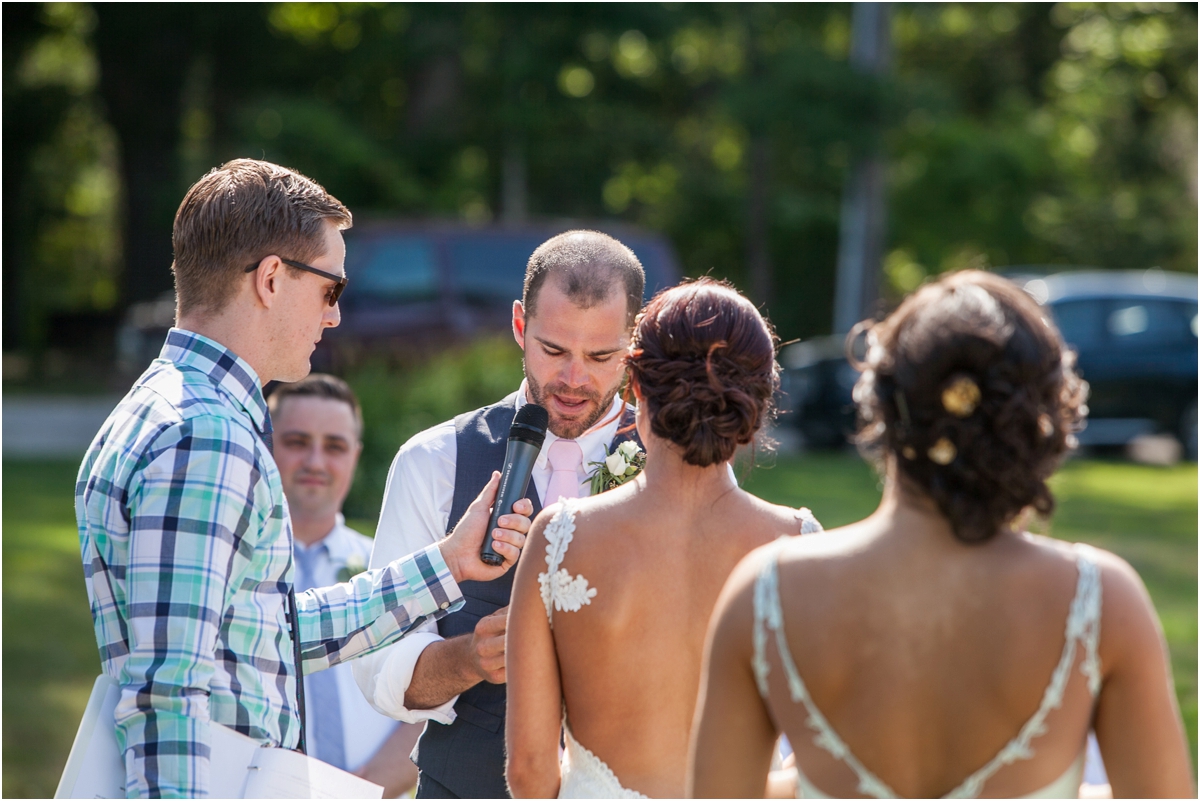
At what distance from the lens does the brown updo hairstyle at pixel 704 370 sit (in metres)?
2.15

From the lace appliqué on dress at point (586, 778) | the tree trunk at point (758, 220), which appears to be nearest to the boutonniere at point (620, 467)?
the lace appliqué on dress at point (586, 778)

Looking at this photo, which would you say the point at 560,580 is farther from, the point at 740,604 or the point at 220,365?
the point at 220,365

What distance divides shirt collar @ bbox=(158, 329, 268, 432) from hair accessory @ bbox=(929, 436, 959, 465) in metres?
1.33

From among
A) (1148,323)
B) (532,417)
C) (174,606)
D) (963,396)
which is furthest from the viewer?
(1148,323)

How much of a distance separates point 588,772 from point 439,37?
18.8 metres

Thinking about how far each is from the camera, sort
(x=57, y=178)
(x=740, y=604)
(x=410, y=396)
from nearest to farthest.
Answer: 1. (x=740, y=604)
2. (x=410, y=396)
3. (x=57, y=178)

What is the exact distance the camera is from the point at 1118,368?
50.4ft

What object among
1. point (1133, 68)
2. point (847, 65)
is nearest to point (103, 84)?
point (847, 65)

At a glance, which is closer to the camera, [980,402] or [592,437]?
[980,402]

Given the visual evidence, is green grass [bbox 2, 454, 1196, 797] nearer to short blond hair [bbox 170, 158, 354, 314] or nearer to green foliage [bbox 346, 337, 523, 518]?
green foliage [bbox 346, 337, 523, 518]

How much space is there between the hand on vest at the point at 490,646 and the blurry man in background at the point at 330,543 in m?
1.60

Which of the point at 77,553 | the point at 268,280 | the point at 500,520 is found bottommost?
the point at 77,553

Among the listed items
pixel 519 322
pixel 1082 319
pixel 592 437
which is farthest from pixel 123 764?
pixel 1082 319

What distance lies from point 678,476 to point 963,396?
0.68 m
